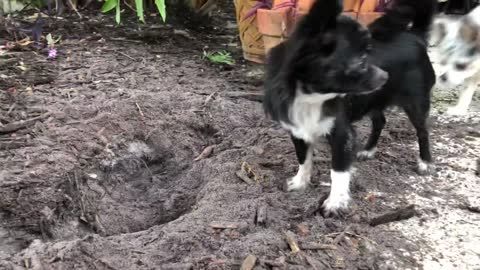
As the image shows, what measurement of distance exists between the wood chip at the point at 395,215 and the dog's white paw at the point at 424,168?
0.46 meters

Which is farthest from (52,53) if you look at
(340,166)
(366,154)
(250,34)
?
(340,166)

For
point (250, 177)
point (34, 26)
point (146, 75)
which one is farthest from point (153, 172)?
point (34, 26)

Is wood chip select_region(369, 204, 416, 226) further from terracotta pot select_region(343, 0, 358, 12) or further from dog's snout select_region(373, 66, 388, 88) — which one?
terracotta pot select_region(343, 0, 358, 12)

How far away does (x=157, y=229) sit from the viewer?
269cm

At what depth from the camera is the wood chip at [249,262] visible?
2383mm

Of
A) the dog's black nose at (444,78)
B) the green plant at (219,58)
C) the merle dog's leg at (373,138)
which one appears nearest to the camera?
the merle dog's leg at (373,138)

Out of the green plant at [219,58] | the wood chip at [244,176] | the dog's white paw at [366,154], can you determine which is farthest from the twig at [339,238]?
the green plant at [219,58]

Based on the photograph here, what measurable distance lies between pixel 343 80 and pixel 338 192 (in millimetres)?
631

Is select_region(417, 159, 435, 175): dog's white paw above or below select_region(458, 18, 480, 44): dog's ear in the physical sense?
below

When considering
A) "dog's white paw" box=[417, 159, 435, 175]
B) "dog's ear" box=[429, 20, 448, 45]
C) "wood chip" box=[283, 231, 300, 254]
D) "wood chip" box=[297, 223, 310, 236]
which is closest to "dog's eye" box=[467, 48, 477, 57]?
"dog's ear" box=[429, 20, 448, 45]

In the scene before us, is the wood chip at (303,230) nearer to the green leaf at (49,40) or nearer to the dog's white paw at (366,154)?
the dog's white paw at (366,154)

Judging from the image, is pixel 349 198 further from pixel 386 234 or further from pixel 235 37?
pixel 235 37

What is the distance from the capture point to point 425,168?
131 inches

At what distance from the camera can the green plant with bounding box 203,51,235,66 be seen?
4.84m
